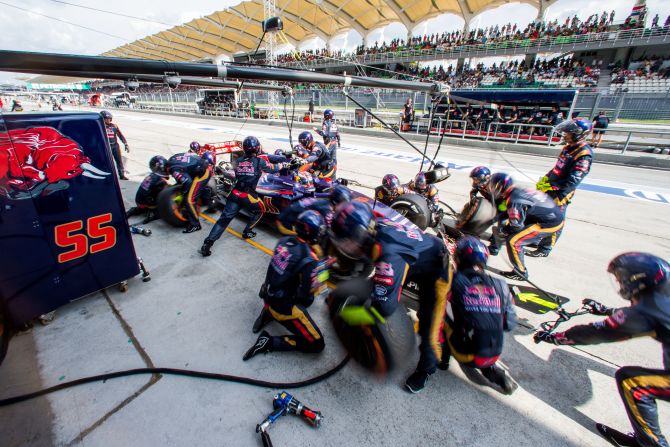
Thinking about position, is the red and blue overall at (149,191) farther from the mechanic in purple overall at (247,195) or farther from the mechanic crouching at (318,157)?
the mechanic crouching at (318,157)

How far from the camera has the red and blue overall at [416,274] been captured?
2.28 meters

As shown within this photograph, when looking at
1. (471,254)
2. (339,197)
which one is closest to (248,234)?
(339,197)

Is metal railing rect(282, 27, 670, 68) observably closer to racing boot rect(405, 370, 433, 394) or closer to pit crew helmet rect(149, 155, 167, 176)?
pit crew helmet rect(149, 155, 167, 176)

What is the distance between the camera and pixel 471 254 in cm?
232

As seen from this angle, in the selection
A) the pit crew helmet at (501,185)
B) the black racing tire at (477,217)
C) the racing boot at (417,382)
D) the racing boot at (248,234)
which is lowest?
the racing boot at (417,382)

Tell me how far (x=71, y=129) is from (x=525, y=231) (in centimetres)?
535

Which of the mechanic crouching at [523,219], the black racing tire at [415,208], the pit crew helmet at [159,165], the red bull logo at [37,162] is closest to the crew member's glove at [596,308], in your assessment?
the mechanic crouching at [523,219]

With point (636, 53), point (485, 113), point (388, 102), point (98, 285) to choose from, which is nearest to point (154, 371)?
point (98, 285)

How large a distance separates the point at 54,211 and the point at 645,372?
513cm

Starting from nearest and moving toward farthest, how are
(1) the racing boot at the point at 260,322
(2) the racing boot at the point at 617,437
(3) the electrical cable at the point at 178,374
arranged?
(2) the racing boot at the point at 617,437, (3) the electrical cable at the point at 178,374, (1) the racing boot at the point at 260,322

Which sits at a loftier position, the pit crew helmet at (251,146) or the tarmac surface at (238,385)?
the pit crew helmet at (251,146)

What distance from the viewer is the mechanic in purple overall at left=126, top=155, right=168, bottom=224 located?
5594 millimetres

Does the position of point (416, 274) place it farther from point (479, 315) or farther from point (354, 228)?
point (354, 228)

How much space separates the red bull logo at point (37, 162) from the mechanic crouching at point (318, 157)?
434 centimetres
